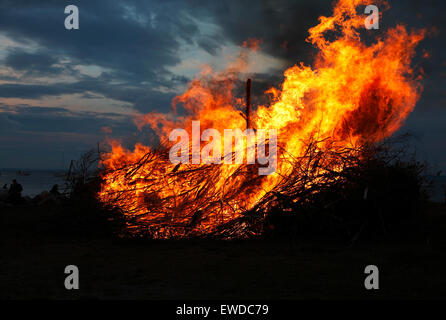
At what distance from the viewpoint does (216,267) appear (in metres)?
6.69

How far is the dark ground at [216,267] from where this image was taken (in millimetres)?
5250

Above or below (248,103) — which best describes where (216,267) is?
below

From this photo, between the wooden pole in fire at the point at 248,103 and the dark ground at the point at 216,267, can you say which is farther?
the wooden pole in fire at the point at 248,103

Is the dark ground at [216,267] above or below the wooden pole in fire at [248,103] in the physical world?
below

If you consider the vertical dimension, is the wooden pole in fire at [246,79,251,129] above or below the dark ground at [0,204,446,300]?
above

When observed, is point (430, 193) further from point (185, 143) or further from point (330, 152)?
point (185, 143)

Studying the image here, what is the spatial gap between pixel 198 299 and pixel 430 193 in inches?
324

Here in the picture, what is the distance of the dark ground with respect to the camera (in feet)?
17.2

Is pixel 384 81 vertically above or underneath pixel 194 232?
above

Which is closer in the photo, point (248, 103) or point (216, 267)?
point (216, 267)

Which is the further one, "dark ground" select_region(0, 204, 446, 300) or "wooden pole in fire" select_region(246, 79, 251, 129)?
"wooden pole in fire" select_region(246, 79, 251, 129)

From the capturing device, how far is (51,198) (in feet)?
65.5
